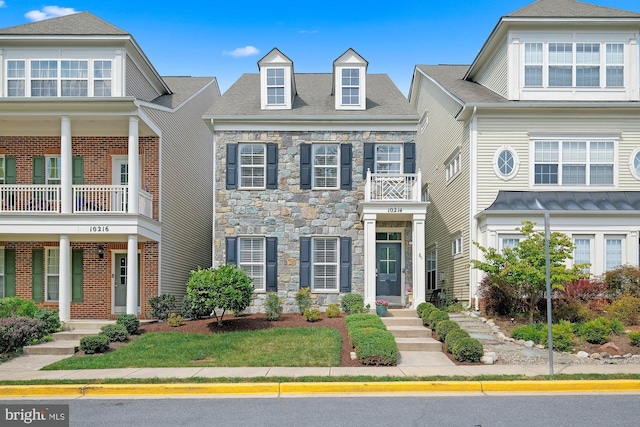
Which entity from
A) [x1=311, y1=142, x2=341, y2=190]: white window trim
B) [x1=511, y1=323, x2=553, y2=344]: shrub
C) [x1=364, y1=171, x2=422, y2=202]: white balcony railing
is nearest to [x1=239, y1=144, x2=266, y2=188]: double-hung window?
[x1=311, y1=142, x2=341, y2=190]: white window trim

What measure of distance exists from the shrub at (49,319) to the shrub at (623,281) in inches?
593

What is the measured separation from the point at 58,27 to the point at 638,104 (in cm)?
1825

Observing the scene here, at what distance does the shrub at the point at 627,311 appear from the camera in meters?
15.1

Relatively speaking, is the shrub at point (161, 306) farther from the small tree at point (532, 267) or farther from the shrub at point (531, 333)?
the shrub at point (531, 333)

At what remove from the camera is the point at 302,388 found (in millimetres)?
9727

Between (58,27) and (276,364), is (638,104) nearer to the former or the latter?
(276,364)

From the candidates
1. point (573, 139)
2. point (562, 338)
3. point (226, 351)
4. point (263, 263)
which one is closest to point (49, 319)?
point (226, 351)

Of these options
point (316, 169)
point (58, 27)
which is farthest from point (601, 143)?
point (58, 27)

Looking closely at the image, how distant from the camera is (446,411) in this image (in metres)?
8.39

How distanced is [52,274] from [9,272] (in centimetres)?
136

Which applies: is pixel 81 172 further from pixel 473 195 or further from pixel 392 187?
pixel 473 195

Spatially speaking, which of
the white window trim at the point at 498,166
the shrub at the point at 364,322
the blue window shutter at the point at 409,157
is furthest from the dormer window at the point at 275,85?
the shrub at the point at 364,322

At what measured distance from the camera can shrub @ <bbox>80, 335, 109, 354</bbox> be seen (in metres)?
13.5

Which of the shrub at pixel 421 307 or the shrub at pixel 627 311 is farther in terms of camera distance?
the shrub at pixel 421 307
